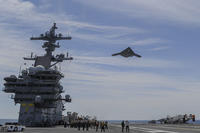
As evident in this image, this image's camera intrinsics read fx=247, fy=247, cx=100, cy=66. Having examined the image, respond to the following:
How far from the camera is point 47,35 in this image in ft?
167

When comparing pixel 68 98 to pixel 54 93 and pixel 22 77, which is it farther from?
pixel 22 77

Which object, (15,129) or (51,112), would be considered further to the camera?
(51,112)

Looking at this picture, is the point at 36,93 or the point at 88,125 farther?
the point at 36,93

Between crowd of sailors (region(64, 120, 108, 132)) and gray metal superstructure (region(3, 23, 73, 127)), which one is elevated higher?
gray metal superstructure (region(3, 23, 73, 127))

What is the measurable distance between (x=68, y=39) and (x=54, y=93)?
13249 mm

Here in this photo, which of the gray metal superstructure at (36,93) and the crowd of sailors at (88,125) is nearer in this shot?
the crowd of sailors at (88,125)

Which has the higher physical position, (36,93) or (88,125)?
(36,93)

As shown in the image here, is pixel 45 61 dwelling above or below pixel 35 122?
above

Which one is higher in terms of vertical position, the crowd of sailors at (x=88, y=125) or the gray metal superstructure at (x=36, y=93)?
the gray metal superstructure at (x=36, y=93)

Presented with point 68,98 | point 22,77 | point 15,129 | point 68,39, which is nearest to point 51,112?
point 68,98

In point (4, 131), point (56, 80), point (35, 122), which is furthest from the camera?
point (56, 80)

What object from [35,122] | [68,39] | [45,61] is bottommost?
[35,122]

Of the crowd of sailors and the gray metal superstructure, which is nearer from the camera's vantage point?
the crowd of sailors

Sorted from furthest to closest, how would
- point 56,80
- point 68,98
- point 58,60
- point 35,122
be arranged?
point 58,60
point 68,98
point 56,80
point 35,122
